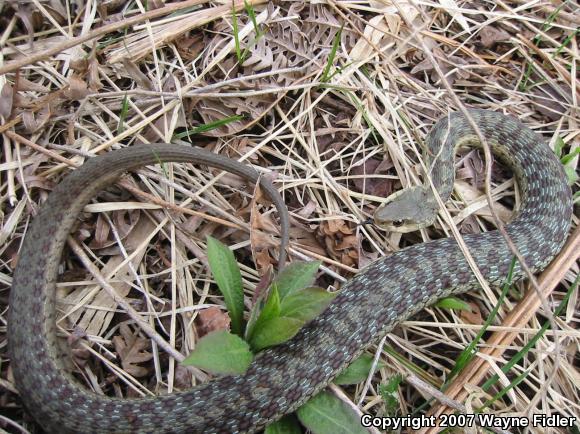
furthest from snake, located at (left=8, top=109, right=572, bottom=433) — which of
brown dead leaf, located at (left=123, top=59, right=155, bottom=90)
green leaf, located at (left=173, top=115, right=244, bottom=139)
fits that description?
brown dead leaf, located at (left=123, top=59, right=155, bottom=90)

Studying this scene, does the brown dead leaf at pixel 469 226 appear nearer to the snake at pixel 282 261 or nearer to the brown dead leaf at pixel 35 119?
the snake at pixel 282 261

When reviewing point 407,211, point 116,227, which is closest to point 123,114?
point 116,227

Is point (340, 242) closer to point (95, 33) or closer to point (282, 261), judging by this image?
point (282, 261)

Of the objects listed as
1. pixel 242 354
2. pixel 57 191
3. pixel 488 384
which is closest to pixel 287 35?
pixel 57 191

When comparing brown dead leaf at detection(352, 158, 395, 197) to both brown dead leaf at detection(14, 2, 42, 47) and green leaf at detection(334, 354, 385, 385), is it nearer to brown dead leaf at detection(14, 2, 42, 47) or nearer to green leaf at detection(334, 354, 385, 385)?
green leaf at detection(334, 354, 385, 385)

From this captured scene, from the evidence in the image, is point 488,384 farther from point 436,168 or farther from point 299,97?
point 299,97

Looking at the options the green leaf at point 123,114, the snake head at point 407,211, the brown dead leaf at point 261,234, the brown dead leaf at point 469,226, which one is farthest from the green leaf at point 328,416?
the green leaf at point 123,114
